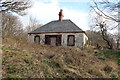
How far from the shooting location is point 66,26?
18656 millimetres

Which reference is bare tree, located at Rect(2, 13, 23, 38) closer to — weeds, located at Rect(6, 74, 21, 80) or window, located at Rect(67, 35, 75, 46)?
window, located at Rect(67, 35, 75, 46)

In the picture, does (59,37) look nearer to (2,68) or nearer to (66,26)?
(66,26)

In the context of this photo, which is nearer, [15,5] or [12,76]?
[12,76]

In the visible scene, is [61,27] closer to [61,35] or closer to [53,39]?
[61,35]

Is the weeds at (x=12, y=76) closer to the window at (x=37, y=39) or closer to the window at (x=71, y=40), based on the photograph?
the window at (x=71, y=40)

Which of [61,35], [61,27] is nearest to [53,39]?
[61,35]

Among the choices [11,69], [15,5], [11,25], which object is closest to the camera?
[11,69]

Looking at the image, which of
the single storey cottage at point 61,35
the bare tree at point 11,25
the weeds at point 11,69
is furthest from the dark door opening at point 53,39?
the weeds at point 11,69

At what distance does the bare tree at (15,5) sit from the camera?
15.5 meters

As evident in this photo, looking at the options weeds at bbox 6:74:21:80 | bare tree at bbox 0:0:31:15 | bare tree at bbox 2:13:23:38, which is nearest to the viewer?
weeds at bbox 6:74:21:80

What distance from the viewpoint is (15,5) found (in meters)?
15.9

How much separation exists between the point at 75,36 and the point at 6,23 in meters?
14.0

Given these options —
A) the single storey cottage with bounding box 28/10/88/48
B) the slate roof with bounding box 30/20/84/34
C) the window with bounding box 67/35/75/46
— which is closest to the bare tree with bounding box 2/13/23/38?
the single storey cottage with bounding box 28/10/88/48

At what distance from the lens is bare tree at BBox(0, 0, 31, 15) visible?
50.7 feet
